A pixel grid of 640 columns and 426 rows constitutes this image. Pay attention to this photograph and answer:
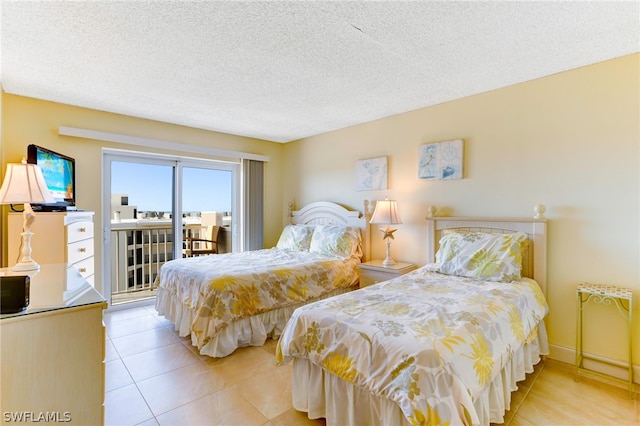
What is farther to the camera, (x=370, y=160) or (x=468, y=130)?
(x=370, y=160)

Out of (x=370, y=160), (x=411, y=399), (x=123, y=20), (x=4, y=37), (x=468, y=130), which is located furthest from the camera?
(x=370, y=160)

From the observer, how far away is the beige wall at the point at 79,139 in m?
2.93

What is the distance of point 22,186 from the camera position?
Answer: 1.90m

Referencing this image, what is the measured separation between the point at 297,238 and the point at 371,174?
131cm

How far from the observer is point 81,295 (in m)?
1.30

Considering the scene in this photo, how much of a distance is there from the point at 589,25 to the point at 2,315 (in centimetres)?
320

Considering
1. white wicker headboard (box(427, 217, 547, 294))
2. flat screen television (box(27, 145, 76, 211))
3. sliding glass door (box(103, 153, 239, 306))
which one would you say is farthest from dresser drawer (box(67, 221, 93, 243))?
white wicker headboard (box(427, 217, 547, 294))

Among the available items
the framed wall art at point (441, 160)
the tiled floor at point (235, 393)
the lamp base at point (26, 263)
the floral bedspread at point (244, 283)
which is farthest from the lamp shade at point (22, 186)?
the framed wall art at point (441, 160)

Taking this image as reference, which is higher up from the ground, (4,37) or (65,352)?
(4,37)

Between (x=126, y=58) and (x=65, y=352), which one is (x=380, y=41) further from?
(x=65, y=352)

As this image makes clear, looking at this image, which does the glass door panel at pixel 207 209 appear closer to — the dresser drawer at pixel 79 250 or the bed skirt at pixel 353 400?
the dresser drawer at pixel 79 250

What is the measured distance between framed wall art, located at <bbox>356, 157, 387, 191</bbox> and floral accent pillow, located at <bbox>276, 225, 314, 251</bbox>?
91cm

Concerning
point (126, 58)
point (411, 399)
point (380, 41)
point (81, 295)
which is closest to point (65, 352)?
point (81, 295)

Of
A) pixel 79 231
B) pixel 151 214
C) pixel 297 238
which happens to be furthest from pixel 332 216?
pixel 79 231
